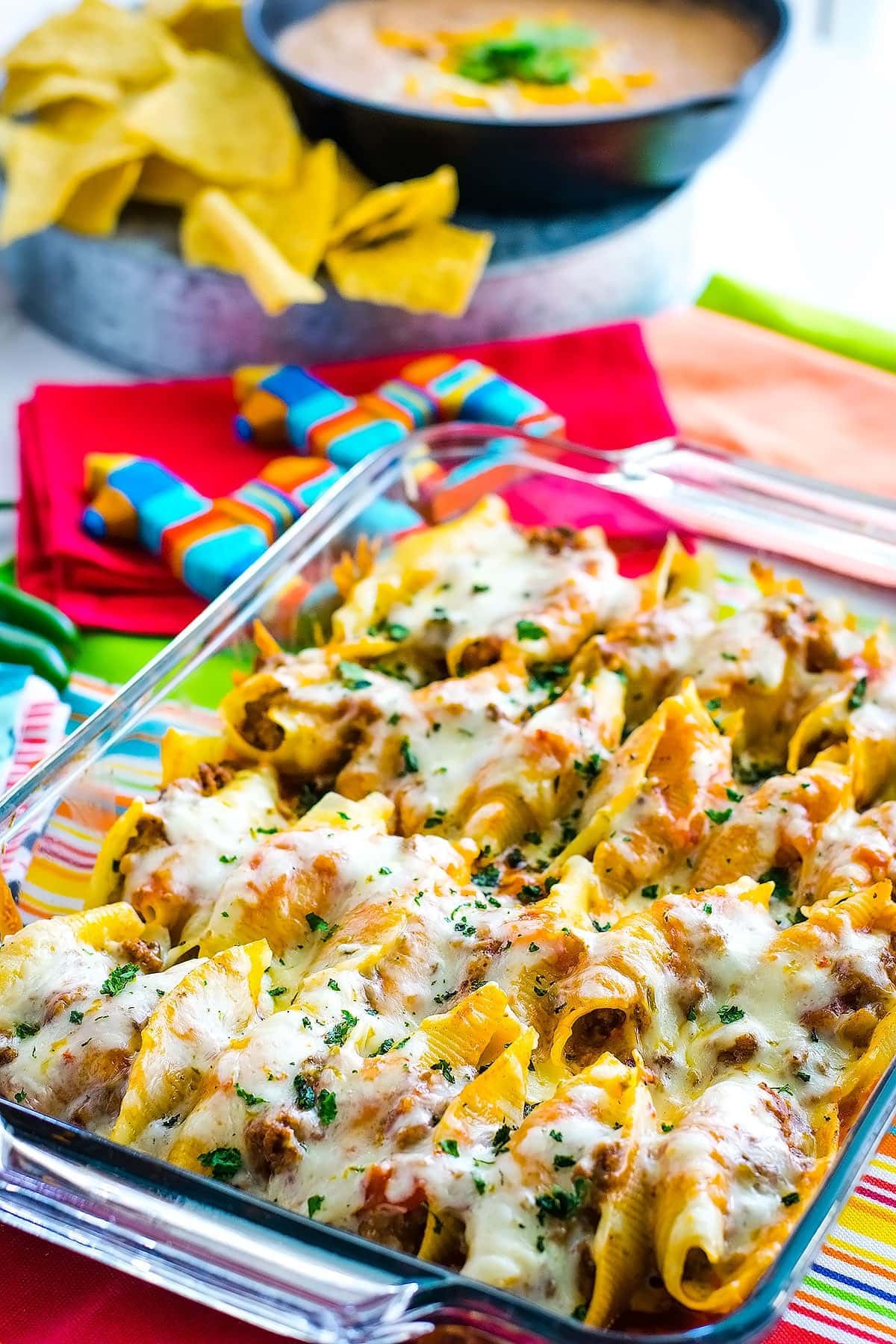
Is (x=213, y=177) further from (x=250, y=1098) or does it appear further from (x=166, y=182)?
(x=250, y=1098)

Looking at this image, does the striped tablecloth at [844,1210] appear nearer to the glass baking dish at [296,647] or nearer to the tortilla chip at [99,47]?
the glass baking dish at [296,647]

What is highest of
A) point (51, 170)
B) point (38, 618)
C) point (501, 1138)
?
point (51, 170)

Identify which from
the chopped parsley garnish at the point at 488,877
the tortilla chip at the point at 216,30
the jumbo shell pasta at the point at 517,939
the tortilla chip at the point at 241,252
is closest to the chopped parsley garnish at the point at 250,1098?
the jumbo shell pasta at the point at 517,939

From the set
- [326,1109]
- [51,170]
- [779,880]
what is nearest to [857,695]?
[779,880]

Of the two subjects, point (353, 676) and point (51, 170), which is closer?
point (353, 676)

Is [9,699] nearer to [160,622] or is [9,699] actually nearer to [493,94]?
[160,622]

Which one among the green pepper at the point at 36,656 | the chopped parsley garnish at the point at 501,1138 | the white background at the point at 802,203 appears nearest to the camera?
the chopped parsley garnish at the point at 501,1138
